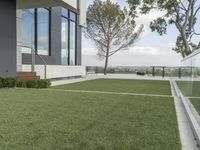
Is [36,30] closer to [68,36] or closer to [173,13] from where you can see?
[68,36]

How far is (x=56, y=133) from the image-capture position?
4910mm

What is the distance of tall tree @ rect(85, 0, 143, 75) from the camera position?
107 ft

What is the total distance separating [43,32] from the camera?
64.7 ft

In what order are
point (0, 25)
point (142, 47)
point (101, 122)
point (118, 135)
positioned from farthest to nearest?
point (142, 47) → point (0, 25) → point (101, 122) → point (118, 135)

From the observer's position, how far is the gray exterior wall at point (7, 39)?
13231 mm

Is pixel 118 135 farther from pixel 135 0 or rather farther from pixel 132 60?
pixel 132 60

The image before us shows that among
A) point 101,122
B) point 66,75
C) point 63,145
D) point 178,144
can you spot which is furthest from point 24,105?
point 66,75

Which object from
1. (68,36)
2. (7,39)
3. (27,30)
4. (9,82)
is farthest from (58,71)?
(9,82)

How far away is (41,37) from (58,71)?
2.59m

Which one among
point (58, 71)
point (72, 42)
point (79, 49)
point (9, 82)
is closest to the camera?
point (9, 82)

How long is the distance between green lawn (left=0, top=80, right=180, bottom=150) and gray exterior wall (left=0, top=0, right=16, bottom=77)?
5.71 metres

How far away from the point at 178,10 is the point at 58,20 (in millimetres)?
8848

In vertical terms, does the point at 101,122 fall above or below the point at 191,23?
below

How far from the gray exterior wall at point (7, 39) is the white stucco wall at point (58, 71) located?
2.45 metres
